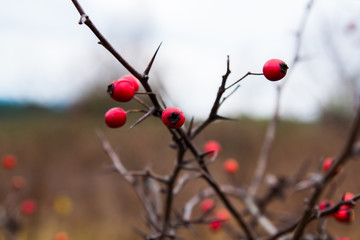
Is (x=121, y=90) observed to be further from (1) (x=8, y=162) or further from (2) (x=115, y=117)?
(1) (x=8, y=162)

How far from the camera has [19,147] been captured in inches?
377

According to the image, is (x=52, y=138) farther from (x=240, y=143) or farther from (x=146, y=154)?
(x=240, y=143)

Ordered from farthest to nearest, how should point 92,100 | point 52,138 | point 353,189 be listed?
point 92,100
point 52,138
point 353,189

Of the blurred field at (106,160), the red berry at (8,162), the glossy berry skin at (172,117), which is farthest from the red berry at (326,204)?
the blurred field at (106,160)

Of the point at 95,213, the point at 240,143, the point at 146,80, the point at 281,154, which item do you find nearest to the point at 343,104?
the point at 281,154

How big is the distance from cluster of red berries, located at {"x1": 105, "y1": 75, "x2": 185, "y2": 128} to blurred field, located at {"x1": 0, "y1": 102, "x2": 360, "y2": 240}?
20.1 ft

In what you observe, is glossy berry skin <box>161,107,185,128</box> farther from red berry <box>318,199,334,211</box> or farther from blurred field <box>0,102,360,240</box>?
blurred field <box>0,102,360,240</box>

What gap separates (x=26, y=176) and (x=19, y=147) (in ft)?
4.51

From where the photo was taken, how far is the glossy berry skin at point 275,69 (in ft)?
2.41

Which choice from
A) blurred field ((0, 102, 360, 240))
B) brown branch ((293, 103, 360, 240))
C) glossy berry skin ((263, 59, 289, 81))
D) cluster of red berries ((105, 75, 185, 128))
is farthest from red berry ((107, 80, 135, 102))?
blurred field ((0, 102, 360, 240))

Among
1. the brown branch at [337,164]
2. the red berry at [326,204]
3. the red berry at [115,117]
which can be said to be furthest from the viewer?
the red berry at [326,204]

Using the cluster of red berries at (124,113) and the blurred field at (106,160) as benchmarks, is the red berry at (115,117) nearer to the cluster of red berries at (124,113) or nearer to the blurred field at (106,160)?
the cluster of red berries at (124,113)

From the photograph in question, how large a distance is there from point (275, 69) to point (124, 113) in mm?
391

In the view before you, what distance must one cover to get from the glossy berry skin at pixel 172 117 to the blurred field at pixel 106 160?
6181mm
